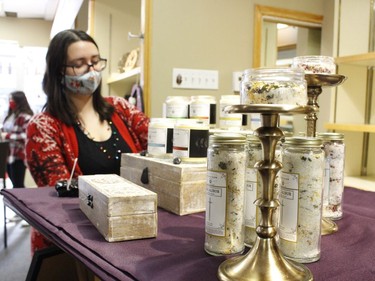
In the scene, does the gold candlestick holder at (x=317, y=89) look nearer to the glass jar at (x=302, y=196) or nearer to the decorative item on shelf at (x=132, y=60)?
the glass jar at (x=302, y=196)

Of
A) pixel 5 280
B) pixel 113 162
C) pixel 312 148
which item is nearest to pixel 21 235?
pixel 5 280

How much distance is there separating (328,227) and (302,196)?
0.74 ft

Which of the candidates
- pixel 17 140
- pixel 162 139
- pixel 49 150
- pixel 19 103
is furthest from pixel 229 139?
pixel 19 103

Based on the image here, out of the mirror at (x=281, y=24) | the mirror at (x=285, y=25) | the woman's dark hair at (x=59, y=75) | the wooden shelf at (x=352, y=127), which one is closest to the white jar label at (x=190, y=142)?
the woman's dark hair at (x=59, y=75)

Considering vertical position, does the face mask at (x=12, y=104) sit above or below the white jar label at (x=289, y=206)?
above

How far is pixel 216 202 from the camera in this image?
0.68m

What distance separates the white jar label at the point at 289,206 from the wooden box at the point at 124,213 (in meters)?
0.25

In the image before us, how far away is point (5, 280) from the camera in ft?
7.94

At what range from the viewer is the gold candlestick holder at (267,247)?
1.86 ft

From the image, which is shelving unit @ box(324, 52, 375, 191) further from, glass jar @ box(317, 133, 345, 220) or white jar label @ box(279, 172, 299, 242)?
white jar label @ box(279, 172, 299, 242)

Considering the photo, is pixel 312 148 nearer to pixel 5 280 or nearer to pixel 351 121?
pixel 351 121

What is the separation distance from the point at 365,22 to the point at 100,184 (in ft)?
5.66

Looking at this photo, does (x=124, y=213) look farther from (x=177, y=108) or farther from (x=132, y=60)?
(x=132, y=60)

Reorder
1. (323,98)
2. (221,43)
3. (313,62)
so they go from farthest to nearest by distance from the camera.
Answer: (323,98) < (221,43) < (313,62)
